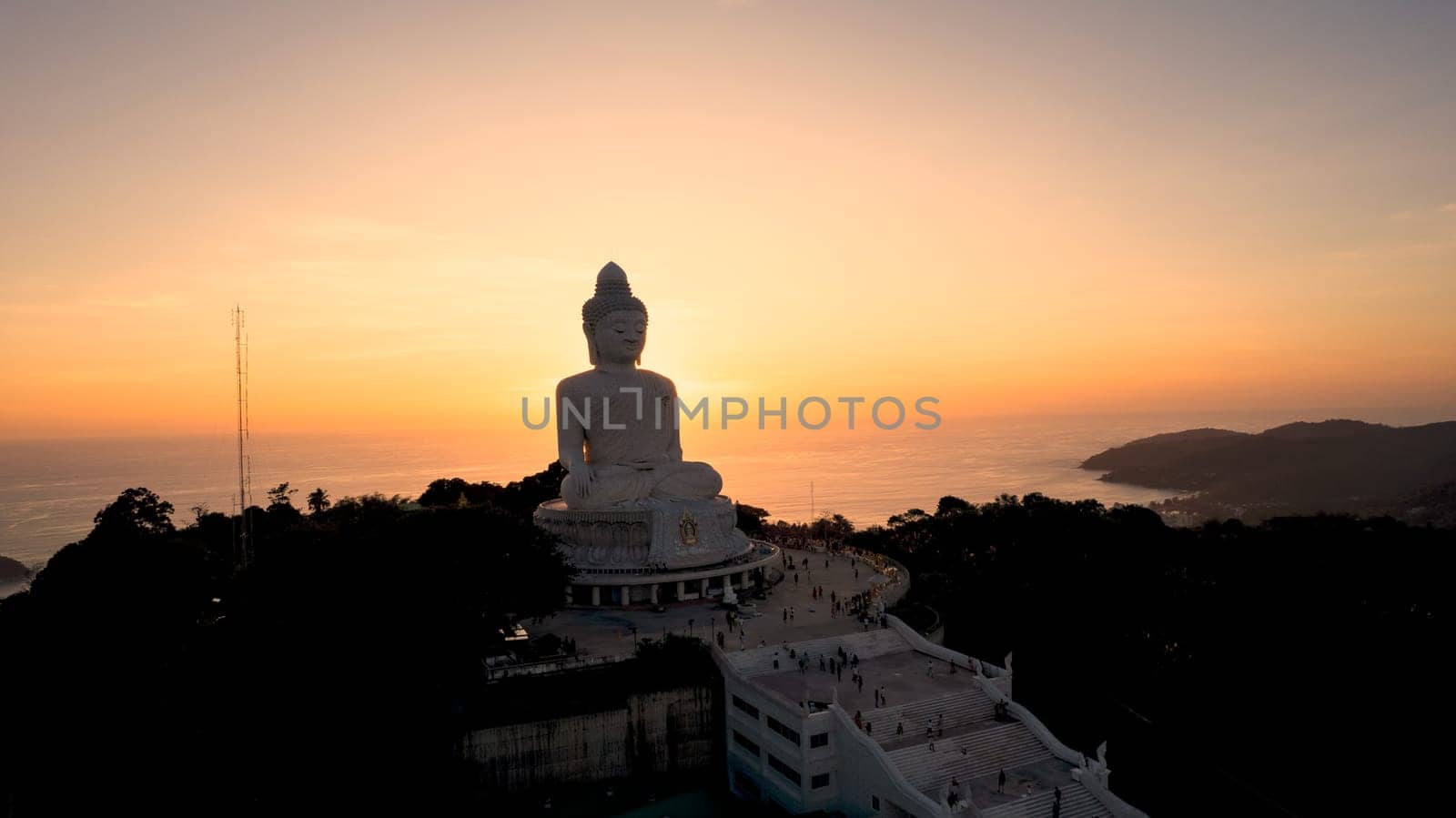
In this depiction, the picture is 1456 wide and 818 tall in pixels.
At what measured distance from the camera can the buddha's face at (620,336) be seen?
1180 inches

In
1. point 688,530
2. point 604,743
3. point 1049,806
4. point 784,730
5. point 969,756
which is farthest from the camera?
point 688,530

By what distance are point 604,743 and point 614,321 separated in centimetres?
1490

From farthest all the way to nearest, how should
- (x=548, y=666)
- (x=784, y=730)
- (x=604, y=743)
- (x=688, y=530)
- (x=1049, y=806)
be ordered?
(x=688, y=530) → (x=548, y=666) → (x=604, y=743) → (x=784, y=730) → (x=1049, y=806)

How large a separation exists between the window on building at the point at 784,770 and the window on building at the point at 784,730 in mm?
601

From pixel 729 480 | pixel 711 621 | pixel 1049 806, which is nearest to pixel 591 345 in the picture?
pixel 711 621

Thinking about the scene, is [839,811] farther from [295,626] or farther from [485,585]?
[295,626]

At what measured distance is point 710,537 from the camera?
27.7m

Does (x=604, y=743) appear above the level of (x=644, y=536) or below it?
below

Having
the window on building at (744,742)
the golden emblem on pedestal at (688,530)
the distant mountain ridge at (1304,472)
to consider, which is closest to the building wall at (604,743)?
the window on building at (744,742)

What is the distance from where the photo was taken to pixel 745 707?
65.4 ft

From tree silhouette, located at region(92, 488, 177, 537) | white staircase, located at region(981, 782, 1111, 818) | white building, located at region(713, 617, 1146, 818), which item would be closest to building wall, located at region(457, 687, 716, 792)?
white building, located at region(713, 617, 1146, 818)

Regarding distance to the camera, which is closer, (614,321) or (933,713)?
(933,713)

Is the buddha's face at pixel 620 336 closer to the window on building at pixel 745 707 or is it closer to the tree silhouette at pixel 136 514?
the window on building at pixel 745 707

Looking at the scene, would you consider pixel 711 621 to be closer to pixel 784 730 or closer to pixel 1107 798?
pixel 784 730
